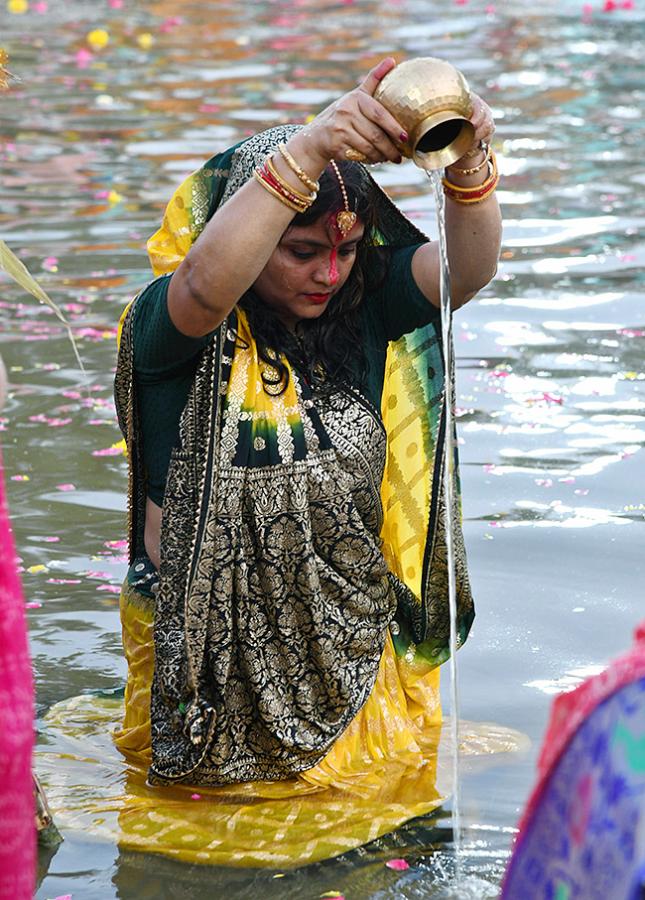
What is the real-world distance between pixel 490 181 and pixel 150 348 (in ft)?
2.64

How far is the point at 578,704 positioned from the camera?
1719 millimetres

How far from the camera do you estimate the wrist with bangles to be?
11.1 feet

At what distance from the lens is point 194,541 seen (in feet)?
11.6

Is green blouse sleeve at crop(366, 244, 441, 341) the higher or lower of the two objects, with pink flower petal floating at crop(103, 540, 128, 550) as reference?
higher

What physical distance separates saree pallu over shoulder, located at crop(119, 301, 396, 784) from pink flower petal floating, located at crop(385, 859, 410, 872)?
348 millimetres

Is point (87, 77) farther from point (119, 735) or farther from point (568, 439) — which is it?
point (119, 735)

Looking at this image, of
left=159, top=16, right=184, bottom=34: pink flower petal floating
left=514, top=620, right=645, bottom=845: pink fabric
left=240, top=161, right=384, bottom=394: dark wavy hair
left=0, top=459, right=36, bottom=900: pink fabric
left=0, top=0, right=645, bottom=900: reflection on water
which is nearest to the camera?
left=514, top=620, right=645, bottom=845: pink fabric

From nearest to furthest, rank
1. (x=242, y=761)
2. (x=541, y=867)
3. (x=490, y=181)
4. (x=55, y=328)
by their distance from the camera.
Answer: (x=541, y=867), (x=490, y=181), (x=242, y=761), (x=55, y=328)

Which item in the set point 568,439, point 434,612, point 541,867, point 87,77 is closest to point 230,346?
point 434,612

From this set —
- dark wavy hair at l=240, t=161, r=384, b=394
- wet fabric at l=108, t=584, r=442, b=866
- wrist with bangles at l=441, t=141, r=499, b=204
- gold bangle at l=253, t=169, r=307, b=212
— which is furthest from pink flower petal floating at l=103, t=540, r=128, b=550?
gold bangle at l=253, t=169, r=307, b=212

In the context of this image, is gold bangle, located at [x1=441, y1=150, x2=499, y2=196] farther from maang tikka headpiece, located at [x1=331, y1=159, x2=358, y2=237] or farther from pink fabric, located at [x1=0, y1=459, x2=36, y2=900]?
pink fabric, located at [x1=0, y1=459, x2=36, y2=900]

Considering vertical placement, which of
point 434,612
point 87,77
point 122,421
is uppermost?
point 87,77

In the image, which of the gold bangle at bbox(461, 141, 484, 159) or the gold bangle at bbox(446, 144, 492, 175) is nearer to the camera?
the gold bangle at bbox(461, 141, 484, 159)

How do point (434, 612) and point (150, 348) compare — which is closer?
point (150, 348)
